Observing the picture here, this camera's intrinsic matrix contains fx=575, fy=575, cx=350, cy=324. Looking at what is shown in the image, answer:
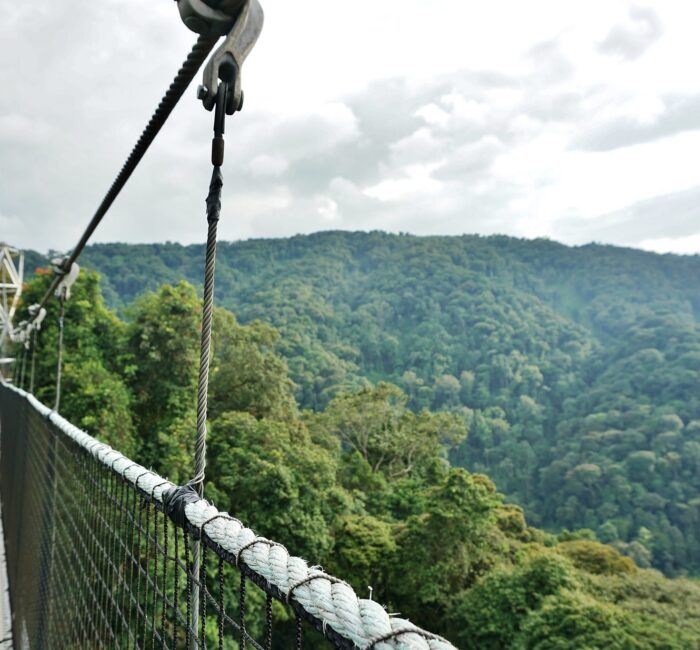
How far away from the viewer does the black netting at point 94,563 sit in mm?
819

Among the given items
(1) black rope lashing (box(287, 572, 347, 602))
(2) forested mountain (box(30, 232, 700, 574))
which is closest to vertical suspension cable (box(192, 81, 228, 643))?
(1) black rope lashing (box(287, 572, 347, 602))

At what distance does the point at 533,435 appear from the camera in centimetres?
4022

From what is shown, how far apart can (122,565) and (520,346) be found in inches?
2185

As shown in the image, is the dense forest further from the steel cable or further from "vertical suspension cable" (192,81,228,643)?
"vertical suspension cable" (192,81,228,643)

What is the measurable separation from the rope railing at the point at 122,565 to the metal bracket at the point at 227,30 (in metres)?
0.62

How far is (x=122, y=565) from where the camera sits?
120cm

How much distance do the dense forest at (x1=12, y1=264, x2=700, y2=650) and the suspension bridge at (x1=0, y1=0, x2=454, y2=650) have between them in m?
6.96

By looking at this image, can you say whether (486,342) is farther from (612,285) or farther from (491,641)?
(491,641)

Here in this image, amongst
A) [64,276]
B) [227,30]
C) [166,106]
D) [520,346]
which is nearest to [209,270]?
[227,30]

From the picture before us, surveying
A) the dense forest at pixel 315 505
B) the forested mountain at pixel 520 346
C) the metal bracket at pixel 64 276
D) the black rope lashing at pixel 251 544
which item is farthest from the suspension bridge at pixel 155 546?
the forested mountain at pixel 520 346

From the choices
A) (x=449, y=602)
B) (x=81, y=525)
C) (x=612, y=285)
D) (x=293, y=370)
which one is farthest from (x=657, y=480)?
(x=612, y=285)

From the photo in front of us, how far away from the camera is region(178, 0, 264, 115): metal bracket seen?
840 millimetres

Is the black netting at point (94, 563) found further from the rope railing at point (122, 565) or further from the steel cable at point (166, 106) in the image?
the steel cable at point (166, 106)

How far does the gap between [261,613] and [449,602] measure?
14.2 ft
